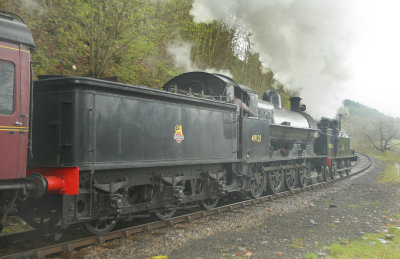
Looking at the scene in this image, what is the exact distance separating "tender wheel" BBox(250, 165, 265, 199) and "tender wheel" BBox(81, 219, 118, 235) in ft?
15.9

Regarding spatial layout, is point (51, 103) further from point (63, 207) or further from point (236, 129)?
point (236, 129)

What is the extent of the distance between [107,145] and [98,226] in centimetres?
157

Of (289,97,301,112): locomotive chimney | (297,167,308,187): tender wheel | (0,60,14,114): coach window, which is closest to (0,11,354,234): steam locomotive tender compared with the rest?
(0,60,14,114): coach window

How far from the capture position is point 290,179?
1248 cm

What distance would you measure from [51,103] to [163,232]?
3025mm

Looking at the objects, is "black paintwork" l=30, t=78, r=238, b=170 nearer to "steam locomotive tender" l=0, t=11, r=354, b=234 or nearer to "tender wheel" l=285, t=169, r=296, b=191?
"steam locomotive tender" l=0, t=11, r=354, b=234

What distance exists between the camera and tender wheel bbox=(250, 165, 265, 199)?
10.1m

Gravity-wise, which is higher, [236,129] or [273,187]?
[236,129]

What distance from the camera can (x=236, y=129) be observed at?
352 inches

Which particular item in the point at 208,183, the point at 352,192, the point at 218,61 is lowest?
the point at 352,192

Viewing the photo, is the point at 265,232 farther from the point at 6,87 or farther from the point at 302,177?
the point at 302,177

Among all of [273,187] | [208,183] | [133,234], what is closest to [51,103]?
[133,234]

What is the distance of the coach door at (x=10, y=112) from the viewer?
13.7 ft

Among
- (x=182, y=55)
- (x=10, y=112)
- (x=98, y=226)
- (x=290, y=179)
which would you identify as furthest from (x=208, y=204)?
(x=182, y=55)
